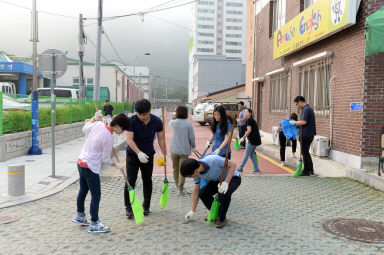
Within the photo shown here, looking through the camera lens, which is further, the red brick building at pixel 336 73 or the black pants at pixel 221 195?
the red brick building at pixel 336 73

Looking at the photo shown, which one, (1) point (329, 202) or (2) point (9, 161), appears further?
(2) point (9, 161)

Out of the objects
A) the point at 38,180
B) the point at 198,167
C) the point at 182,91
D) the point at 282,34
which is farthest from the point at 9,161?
the point at 182,91

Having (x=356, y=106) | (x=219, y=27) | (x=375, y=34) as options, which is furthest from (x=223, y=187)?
(x=219, y=27)

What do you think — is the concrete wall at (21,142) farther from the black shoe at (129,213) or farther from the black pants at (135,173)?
the black shoe at (129,213)

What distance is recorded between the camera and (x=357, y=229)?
4.73 metres

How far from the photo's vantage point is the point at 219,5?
137125 mm

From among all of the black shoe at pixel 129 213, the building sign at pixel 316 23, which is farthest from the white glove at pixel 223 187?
the building sign at pixel 316 23

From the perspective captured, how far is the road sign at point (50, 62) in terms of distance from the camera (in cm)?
801

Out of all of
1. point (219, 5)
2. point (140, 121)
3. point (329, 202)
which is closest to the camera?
point (140, 121)

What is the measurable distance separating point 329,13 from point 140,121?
277 inches

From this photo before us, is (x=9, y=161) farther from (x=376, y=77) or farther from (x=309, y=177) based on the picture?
(x=376, y=77)

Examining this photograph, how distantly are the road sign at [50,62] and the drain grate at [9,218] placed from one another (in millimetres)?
3669

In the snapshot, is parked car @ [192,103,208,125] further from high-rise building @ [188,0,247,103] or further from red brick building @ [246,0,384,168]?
high-rise building @ [188,0,247,103]

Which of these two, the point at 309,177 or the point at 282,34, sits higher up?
the point at 282,34
